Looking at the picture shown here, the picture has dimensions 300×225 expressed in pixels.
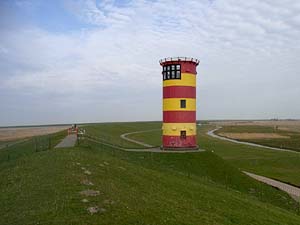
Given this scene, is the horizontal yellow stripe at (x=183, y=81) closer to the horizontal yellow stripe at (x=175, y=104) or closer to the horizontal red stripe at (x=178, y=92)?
the horizontal red stripe at (x=178, y=92)

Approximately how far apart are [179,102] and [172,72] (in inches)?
135

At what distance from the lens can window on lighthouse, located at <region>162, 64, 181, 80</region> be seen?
38906mm

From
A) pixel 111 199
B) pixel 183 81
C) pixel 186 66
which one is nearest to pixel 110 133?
pixel 183 81

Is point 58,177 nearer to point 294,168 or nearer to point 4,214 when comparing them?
point 4,214

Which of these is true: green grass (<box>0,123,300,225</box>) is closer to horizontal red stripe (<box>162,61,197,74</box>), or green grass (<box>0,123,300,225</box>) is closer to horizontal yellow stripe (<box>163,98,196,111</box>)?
horizontal yellow stripe (<box>163,98,196,111</box>)

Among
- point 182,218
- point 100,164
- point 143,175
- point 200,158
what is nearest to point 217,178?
point 200,158

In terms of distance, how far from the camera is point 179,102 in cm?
3888

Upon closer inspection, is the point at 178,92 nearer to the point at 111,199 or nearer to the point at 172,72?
the point at 172,72

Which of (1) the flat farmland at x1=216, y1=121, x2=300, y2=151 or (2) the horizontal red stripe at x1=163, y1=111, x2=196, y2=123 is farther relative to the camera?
(1) the flat farmland at x1=216, y1=121, x2=300, y2=151

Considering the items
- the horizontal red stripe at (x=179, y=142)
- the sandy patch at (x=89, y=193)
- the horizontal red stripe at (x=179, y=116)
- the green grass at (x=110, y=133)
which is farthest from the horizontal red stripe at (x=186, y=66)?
the sandy patch at (x=89, y=193)

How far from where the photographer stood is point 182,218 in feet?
47.6

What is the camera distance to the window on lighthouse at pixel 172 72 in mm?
38906

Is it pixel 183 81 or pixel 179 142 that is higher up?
pixel 183 81

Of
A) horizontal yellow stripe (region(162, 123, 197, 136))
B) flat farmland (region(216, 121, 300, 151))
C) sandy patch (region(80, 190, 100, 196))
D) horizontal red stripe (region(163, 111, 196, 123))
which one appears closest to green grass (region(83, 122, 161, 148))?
horizontal yellow stripe (region(162, 123, 197, 136))
